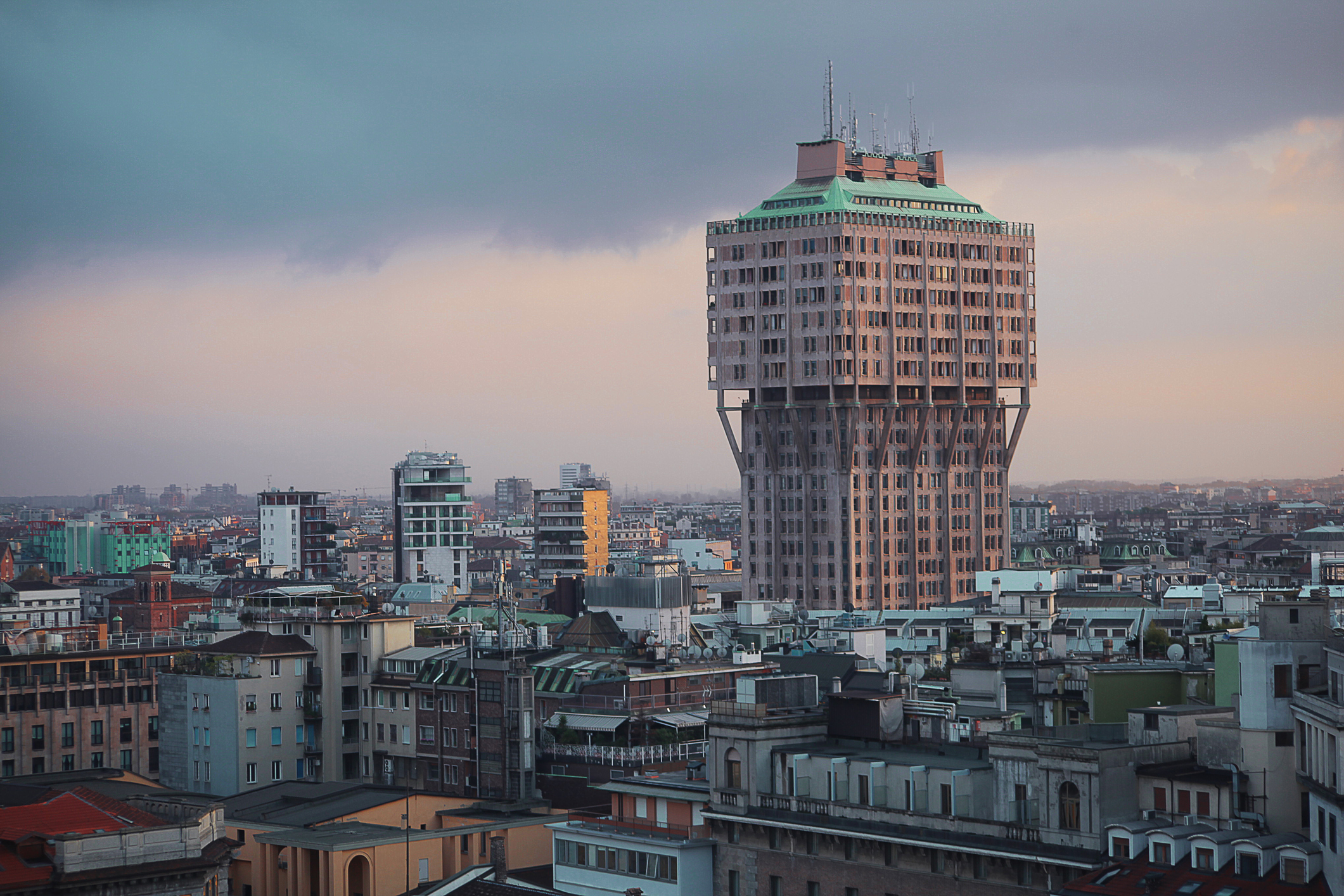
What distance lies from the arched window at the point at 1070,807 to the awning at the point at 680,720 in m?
35.8

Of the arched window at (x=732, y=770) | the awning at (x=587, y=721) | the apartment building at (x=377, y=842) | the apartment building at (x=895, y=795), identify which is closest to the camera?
the apartment building at (x=895, y=795)

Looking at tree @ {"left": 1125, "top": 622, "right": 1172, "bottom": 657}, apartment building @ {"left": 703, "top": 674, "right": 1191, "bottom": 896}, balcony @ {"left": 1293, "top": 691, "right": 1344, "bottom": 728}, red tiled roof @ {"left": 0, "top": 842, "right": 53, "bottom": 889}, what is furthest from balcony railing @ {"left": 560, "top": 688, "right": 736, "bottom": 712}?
balcony @ {"left": 1293, "top": 691, "right": 1344, "bottom": 728}

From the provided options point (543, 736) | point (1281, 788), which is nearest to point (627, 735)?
point (543, 736)

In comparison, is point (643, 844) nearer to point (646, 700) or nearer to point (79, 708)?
point (646, 700)

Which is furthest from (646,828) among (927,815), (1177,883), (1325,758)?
(1325,758)

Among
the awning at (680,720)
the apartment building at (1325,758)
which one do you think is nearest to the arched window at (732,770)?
the apartment building at (1325,758)

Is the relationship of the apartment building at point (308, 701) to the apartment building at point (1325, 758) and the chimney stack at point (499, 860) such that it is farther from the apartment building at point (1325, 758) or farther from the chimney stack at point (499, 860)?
the apartment building at point (1325, 758)

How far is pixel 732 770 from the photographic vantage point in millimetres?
75562

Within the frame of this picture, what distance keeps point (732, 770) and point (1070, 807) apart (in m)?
15.7

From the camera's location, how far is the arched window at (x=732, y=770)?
7525 centimetres

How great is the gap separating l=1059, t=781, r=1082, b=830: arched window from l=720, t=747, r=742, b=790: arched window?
14819 mm

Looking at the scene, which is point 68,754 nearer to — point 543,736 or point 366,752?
point 366,752

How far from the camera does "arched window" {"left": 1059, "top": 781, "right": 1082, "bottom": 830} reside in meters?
63.0

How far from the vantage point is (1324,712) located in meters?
56.9
